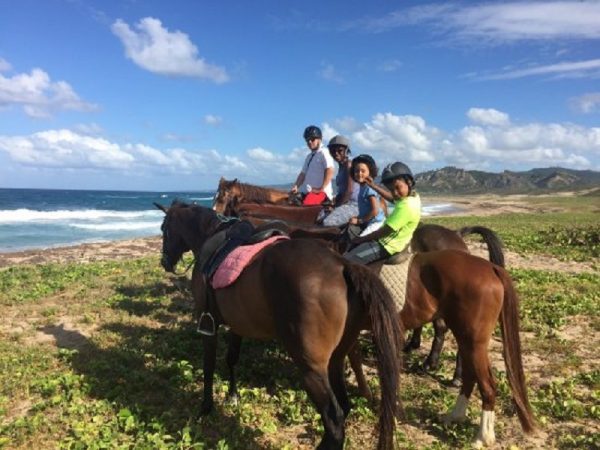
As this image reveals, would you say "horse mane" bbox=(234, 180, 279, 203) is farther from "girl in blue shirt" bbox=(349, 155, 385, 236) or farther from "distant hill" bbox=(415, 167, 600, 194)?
"distant hill" bbox=(415, 167, 600, 194)

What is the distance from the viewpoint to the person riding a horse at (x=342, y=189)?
7758 mm

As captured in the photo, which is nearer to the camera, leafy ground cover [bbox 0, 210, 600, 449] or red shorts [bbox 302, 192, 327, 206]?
leafy ground cover [bbox 0, 210, 600, 449]

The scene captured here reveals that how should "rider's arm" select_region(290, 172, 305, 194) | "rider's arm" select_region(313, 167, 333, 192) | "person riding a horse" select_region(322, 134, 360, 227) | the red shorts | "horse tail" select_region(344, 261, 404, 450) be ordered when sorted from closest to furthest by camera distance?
1. "horse tail" select_region(344, 261, 404, 450)
2. "person riding a horse" select_region(322, 134, 360, 227)
3. the red shorts
4. "rider's arm" select_region(313, 167, 333, 192)
5. "rider's arm" select_region(290, 172, 305, 194)

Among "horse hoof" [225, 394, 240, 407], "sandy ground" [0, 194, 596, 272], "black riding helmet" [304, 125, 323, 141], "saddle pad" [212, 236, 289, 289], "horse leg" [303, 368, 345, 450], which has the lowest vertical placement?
"horse hoof" [225, 394, 240, 407]

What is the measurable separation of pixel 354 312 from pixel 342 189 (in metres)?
3.93

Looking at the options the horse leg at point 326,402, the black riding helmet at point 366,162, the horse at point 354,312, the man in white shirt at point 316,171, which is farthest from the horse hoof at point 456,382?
the man in white shirt at point 316,171

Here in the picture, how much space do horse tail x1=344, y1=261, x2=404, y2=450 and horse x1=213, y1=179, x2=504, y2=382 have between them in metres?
2.64

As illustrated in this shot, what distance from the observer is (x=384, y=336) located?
4371mm

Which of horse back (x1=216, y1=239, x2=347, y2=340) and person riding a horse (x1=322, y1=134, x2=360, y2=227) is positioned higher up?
person riding a horse (x1=322, y1=134, x2=360, y2=227)

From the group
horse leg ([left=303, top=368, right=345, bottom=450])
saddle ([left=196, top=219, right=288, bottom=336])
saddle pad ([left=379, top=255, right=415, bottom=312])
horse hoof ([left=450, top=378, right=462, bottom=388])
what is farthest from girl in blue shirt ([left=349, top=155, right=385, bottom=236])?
horse leg ([left=303, top=368, right=345, bottom=450])

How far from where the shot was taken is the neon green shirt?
5648 millimetres

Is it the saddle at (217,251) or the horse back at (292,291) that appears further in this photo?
the saddle at (217,251)

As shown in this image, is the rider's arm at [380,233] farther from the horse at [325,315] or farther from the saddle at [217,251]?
the horse at [325,315]

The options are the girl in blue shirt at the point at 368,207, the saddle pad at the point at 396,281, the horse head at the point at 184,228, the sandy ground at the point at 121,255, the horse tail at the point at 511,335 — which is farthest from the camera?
the sandy ground at the point at 121,255
